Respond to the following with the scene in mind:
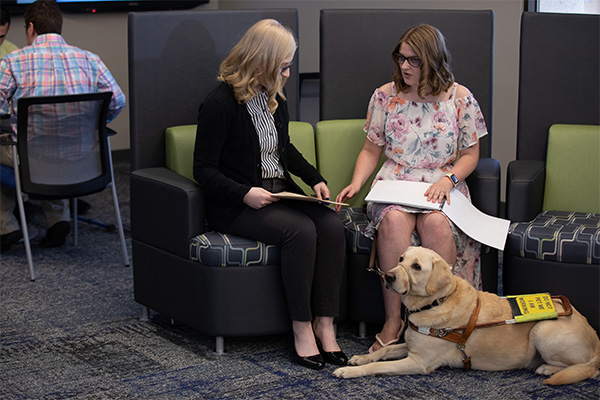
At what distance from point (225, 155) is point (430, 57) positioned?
80cm

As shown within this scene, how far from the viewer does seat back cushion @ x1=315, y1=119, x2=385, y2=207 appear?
3207mm

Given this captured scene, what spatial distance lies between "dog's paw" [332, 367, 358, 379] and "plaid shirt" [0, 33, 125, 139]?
2010 millimetres

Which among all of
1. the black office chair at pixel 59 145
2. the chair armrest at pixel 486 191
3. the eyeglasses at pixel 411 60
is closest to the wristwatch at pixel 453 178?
the chair armrest at pixel 486 191

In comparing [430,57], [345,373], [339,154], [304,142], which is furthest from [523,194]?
[345,373]

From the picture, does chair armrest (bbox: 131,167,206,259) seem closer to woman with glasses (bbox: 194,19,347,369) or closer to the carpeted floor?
woman with glasses (bbox: 194,19,347,369)

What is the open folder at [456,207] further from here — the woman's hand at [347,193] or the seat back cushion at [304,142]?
the seat back cushion at [304,142]

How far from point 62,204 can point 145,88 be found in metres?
1.37

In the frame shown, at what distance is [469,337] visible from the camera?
98.3 inches

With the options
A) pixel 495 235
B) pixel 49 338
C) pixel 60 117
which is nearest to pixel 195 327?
pixel 49 338

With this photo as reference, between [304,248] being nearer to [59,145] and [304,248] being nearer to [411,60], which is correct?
[411,60]

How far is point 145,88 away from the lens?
10.3ft

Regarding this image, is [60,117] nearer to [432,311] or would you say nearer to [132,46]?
[132,46]

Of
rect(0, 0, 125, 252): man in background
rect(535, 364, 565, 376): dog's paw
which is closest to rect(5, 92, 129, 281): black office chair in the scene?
rect(0, 0, 125, 252): man in background

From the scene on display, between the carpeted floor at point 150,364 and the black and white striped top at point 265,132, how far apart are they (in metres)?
0.62
